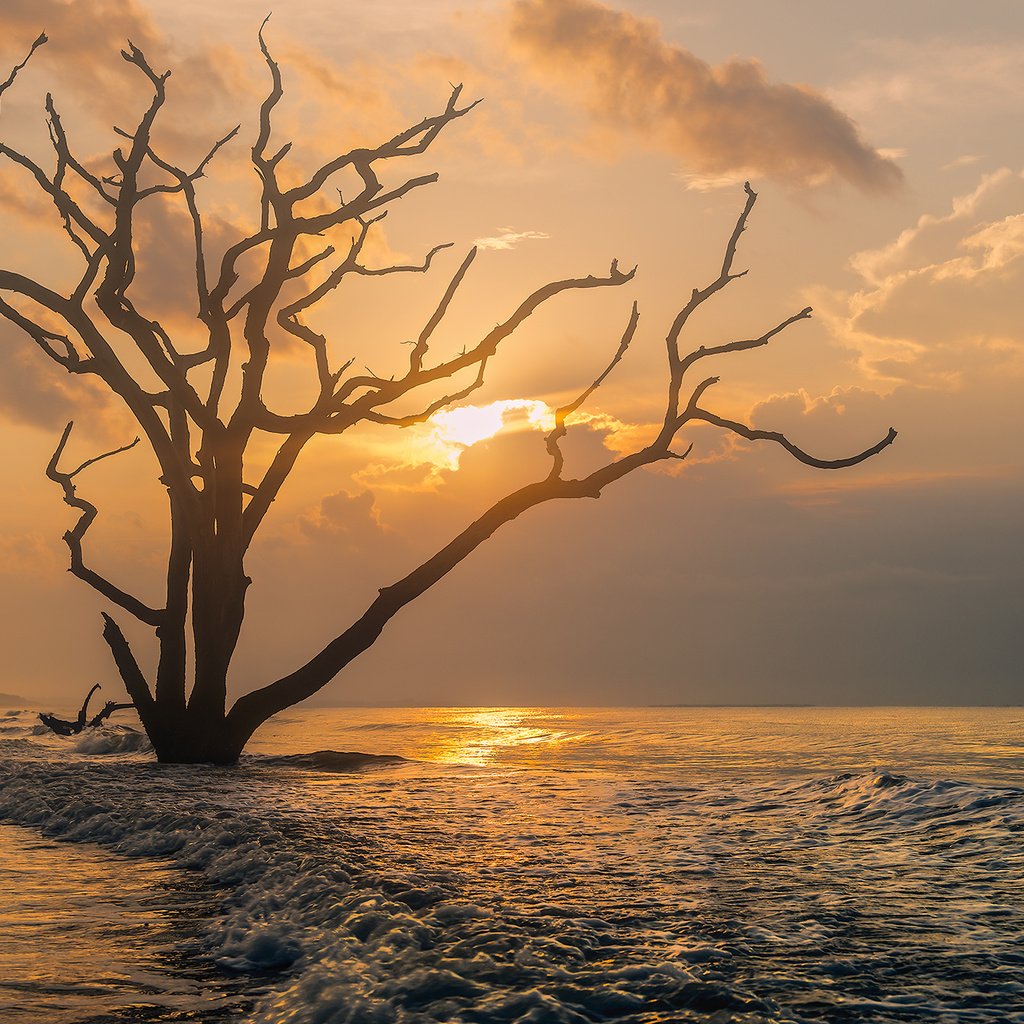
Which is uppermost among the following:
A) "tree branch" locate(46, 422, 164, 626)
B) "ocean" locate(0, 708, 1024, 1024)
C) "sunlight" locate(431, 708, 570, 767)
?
"tree branch" locate(46, 422, 164, 626)

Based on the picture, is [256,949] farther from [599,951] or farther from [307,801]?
[307,801]

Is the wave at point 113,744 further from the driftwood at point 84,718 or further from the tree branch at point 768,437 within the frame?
the tree branch at point 768,437

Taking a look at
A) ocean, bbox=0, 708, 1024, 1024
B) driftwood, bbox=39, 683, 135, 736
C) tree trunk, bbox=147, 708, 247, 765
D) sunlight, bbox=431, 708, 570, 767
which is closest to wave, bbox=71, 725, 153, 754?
driftwood, bbox=39, 683, 135, 736

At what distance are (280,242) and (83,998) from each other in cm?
1267

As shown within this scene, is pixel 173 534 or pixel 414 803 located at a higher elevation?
pixel 173 534

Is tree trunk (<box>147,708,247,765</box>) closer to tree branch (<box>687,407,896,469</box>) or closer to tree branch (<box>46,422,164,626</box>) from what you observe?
tree branch (<box>46,422,164,626</box>)

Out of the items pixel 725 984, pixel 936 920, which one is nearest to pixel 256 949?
pixel 725 984

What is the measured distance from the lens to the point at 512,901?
5547mm

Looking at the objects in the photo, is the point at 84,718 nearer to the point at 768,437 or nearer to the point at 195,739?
the point at 195,739

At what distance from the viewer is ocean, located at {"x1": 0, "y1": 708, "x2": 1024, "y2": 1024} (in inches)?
161

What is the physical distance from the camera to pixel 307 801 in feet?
32.8

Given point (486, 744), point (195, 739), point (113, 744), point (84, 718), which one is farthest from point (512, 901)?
point (113, 744)

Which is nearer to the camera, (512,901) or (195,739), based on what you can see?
(512,901)

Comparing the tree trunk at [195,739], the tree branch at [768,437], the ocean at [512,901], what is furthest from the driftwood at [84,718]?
the tree branch at [768,437]
